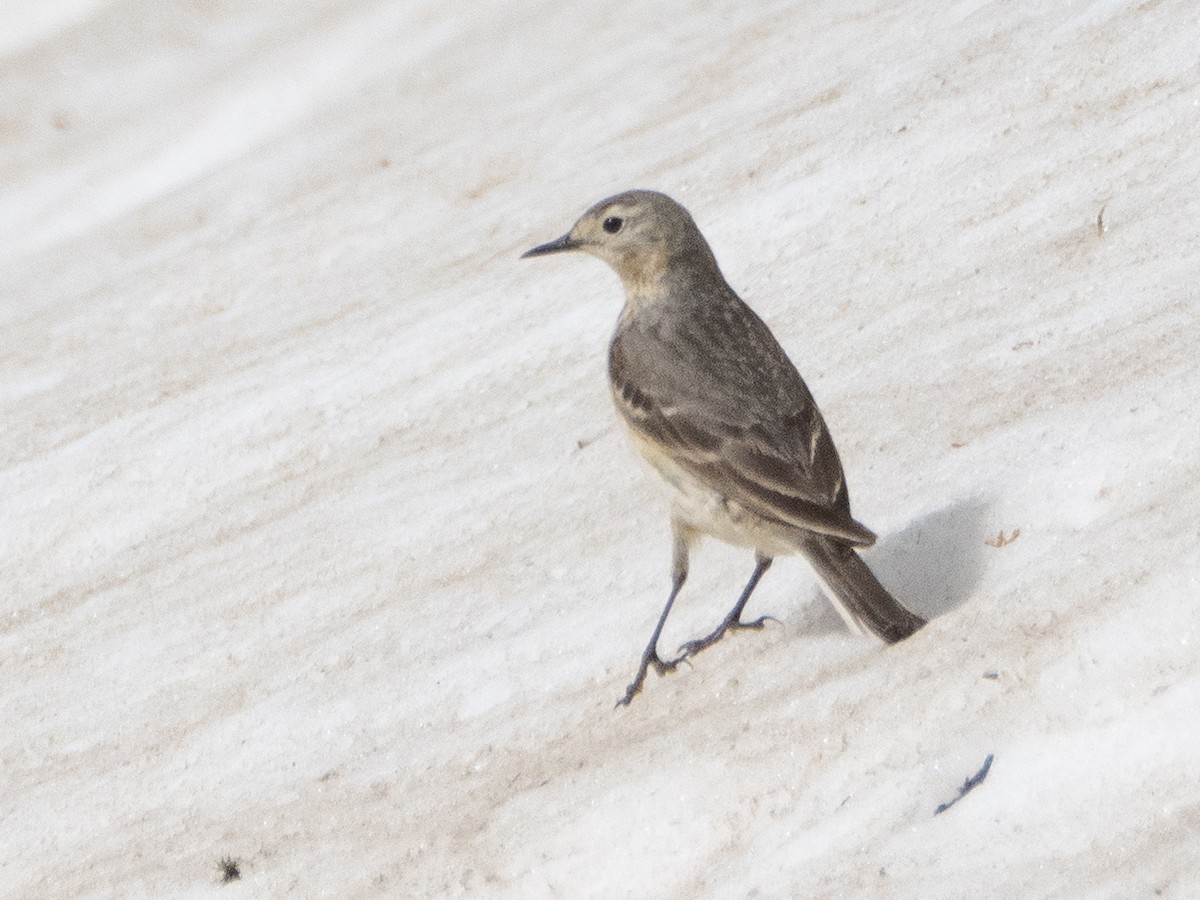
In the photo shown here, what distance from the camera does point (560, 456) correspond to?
30.7ft

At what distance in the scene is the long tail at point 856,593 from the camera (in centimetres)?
638

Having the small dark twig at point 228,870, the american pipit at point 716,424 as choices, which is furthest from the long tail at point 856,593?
the small dark twig at point 228,870

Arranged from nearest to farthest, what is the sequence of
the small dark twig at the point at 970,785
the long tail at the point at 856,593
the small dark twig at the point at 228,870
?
the small dark twig at the point at 970,785 < the long tail at the point at 856,593 < the small dark twig at the point at 228,870

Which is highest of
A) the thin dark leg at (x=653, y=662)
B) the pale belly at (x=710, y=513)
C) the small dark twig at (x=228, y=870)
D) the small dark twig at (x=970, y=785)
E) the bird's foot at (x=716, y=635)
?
the pale belly at (x=710, y=513)

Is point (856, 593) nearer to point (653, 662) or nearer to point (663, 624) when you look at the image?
point (653, 662)

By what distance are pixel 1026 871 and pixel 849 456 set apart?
358cm

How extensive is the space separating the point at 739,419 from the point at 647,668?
1133 mm

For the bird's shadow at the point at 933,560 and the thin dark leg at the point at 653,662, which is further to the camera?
the thin dark leg at the point at 653,662

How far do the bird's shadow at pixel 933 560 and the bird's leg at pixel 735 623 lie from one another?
28cm

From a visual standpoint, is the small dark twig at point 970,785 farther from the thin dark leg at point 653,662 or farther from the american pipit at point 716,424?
the thin dark leg at point 653,662

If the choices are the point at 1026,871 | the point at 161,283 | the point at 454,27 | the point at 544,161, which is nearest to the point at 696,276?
the point at 1026,871

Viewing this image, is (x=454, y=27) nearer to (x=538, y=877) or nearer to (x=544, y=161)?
(x=544, y=161)

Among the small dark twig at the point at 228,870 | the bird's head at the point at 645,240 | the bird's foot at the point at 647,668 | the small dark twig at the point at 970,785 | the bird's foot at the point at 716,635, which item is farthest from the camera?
the bird's head at the point at 645,240

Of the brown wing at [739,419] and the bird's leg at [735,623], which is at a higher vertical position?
the brown wing at [739,419]
